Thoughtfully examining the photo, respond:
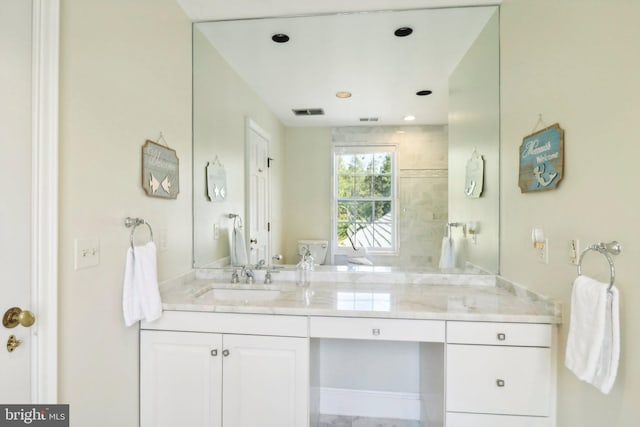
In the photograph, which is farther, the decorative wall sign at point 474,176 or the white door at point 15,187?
the decorative wall sign at point 474,176

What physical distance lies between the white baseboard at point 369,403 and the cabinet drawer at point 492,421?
75cm

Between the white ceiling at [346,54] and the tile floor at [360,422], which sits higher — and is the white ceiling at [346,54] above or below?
above

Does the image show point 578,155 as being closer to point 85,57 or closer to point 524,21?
point 524,21

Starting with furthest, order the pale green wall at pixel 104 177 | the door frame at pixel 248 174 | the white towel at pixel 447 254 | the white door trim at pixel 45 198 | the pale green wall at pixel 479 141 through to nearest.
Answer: the door frame at pixel 248 174 < the white towel at pixel 447 254 < the pale green wall at pixel 479 141 < the pale green wall at pixel 104 177 < the white door trim at pixel 45 198

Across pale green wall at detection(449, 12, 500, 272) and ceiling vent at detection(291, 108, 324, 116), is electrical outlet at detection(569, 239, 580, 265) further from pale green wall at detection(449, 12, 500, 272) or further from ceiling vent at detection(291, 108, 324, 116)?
ceiling vent at detection(291, 108, 324, 116)

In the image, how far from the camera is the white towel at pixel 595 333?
0.93 m

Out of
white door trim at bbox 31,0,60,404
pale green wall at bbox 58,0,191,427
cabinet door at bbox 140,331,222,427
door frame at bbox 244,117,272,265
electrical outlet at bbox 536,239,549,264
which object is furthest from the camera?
door frame at bbox 244,117,272,265

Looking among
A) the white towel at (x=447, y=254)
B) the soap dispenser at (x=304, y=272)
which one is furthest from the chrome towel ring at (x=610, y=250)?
the soap dispenser at (x=304, y=272)

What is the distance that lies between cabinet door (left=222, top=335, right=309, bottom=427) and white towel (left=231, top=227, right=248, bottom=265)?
2.34 feet

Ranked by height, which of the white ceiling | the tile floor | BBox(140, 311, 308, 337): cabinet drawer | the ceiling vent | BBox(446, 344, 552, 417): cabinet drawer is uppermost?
the white ceiling

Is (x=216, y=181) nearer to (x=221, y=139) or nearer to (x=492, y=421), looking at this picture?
(x=221, y=139)

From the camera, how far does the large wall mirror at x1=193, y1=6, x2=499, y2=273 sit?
1.90 m
